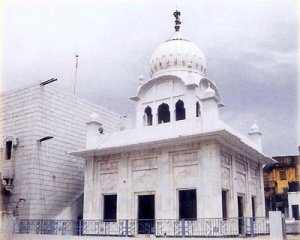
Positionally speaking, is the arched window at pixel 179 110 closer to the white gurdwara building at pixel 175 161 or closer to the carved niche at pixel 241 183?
the white gurdwara building at pixel 175 161

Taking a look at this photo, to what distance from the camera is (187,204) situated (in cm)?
1603

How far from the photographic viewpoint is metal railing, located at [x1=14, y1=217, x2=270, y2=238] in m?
14.6

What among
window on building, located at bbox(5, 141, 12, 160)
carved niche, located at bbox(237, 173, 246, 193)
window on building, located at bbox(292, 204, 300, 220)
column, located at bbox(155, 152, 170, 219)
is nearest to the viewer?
column, located at bbox(155, 152, 170, 219)

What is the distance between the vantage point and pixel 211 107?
51.7 ft

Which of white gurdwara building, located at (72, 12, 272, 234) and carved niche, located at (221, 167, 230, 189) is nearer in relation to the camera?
white gurdwara building, located at (72, 12, 272, 234)

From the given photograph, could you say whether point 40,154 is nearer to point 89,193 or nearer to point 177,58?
point 89,193

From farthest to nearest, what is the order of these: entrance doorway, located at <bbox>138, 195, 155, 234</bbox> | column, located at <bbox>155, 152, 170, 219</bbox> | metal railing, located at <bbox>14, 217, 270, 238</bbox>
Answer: entrance doorway, located at <bbox>138, 195, 155, 234</bbox>
column, located at <bbox>155, 152, 170, 219</bbox>
metal railing, located at <bbox>14, 217, 270, 238</bbox>

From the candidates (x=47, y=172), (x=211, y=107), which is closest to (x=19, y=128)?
(x=47, y=172)

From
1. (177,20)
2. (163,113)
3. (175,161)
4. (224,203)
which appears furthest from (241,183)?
(177,20)

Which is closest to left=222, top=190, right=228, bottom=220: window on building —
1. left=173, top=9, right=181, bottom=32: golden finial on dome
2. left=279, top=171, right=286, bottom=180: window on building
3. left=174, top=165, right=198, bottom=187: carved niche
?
left=174, top=165, right=198, bottom=187: carved niche

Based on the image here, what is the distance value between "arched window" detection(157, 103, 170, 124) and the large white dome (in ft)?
6.87

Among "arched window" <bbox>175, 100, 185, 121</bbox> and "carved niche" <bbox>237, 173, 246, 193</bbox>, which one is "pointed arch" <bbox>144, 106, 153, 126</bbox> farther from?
"carved niche" <bbox>237, 173, 246, 193</bbox>

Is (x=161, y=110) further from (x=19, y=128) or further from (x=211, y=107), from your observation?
(x=19, y=128)

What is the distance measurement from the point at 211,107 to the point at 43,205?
9778 mm
